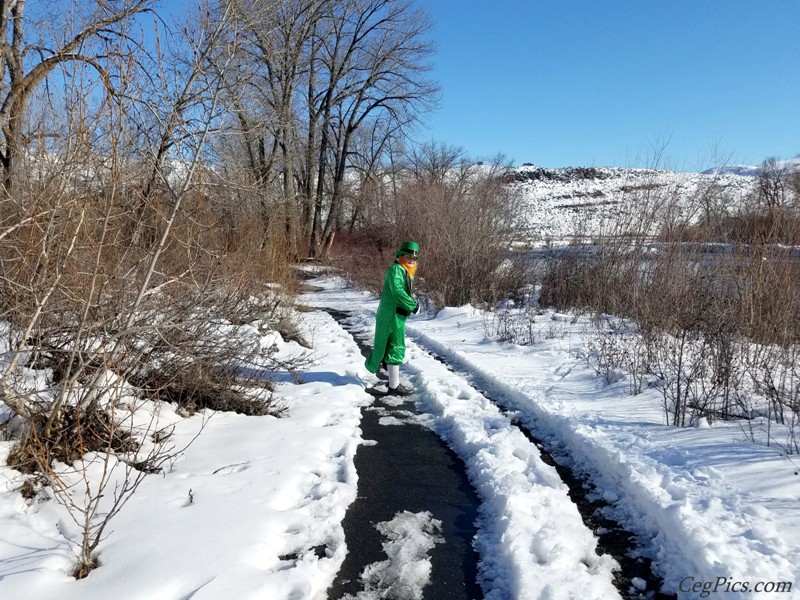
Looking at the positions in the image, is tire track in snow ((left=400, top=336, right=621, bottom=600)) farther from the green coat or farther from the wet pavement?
the green coat

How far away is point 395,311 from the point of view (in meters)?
6.33

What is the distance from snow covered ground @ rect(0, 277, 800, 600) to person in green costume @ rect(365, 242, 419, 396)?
1014 mm

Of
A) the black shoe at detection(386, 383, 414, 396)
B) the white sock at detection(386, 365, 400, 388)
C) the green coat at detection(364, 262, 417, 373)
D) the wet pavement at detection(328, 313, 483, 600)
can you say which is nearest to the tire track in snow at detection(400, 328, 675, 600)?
the wet pavement at detection(328, 313, 483, 600)

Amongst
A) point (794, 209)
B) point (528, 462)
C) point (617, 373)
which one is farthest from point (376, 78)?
point (528, 462)

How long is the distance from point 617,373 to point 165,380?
16.5ft

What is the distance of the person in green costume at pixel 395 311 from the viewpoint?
6223 millimetres

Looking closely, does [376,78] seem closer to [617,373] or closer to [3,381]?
[617,373]

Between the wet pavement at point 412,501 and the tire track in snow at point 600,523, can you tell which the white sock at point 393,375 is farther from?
the tire track in snow at point 600,523

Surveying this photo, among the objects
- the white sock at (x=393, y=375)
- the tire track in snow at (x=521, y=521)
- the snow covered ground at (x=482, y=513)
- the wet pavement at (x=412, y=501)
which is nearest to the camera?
the snow covered ground at (x=482, y=513)

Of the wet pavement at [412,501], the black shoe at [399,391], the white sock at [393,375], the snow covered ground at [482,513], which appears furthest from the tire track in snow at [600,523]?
the white sock at [393,375]

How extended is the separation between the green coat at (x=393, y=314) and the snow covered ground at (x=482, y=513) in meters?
1.05

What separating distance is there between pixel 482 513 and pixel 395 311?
312 cm

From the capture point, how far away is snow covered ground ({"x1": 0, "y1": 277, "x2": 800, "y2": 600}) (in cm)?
261

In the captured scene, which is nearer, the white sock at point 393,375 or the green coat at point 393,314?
the green coat at point 393,314
